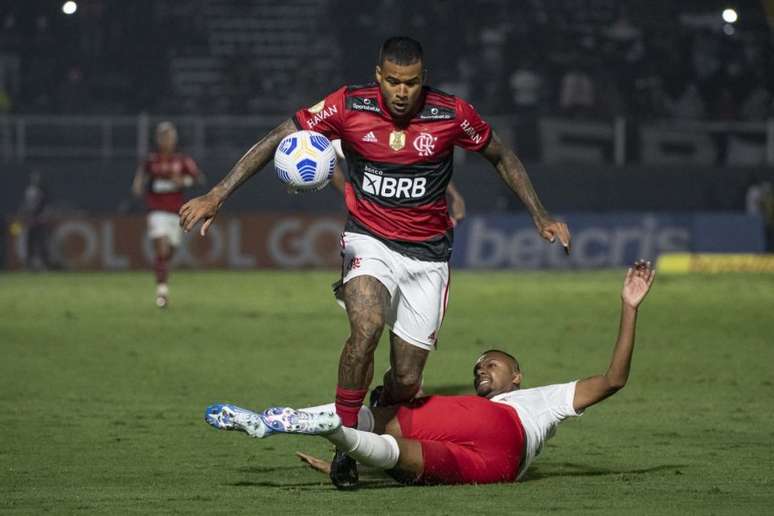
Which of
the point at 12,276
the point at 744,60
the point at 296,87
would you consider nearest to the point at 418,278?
the point at 12,276

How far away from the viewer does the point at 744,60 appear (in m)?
32.8

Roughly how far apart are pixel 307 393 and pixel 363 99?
13.6 ft

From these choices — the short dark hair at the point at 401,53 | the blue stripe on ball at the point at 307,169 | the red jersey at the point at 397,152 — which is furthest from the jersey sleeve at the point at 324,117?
the short dark hair at the point at 401,53

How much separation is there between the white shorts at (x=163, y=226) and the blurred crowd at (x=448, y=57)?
10.3 m

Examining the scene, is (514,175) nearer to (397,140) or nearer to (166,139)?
(397,140)

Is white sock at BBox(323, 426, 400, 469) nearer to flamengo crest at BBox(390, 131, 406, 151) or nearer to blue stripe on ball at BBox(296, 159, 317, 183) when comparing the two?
blue stripe on ball at BBox(296, 159, 317, 183)

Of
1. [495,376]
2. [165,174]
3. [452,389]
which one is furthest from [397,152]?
[165,174]

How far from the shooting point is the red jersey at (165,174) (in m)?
20.9

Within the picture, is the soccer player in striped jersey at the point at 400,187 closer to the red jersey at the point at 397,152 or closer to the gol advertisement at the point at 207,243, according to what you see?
the red jersey at the point at 397,152

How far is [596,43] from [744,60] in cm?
340

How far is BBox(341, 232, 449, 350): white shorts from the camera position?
26.2ft

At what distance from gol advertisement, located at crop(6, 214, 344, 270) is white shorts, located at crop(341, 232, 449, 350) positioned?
19365mm

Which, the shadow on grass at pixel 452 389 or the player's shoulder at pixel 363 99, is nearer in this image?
the player's shoulder at pixel 363 99

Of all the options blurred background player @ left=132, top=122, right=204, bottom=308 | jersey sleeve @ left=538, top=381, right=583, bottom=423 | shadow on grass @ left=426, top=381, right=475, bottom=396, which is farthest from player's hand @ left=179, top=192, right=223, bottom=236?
blurred background player @ left=132, top=122, right=204, bottom=308
